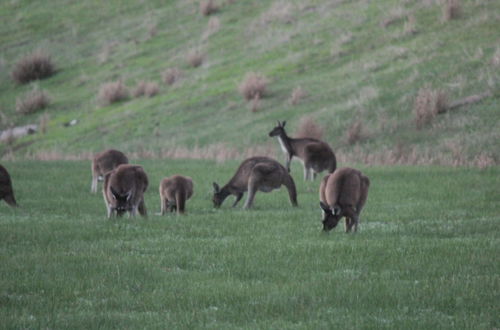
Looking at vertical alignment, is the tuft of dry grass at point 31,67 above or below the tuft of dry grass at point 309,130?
above

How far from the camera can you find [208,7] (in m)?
55.2

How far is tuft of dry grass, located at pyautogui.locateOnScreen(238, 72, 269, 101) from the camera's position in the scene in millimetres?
39438

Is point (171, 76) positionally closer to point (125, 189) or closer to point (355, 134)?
point (355, 134)

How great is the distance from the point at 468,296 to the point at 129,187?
7738mm

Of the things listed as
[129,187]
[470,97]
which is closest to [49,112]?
[470,97]

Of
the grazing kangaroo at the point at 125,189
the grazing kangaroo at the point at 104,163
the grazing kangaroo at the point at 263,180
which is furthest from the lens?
the grazing kangaroo at the point at 104,163

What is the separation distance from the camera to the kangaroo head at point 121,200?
15.1 metres

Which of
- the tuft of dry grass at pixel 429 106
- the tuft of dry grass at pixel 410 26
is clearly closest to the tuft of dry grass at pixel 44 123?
the tuft of dry grass at pixel 410 26

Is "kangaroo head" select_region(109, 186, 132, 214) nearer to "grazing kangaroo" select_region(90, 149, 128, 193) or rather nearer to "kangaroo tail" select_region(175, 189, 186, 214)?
"kangaroo tail" select_region(175, 189, 186, 214)

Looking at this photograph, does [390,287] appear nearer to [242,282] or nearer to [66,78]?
[242,282]

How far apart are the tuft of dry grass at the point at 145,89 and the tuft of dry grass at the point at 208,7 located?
34.0 ft

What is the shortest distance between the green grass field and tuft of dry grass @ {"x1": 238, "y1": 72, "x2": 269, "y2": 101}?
22.0 m

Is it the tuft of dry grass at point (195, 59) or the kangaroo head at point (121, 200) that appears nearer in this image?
the kangaroo head at point (121, 200)

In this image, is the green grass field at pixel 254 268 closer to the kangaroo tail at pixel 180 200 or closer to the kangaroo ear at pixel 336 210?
the kangaroo tail at pixel 180 200
